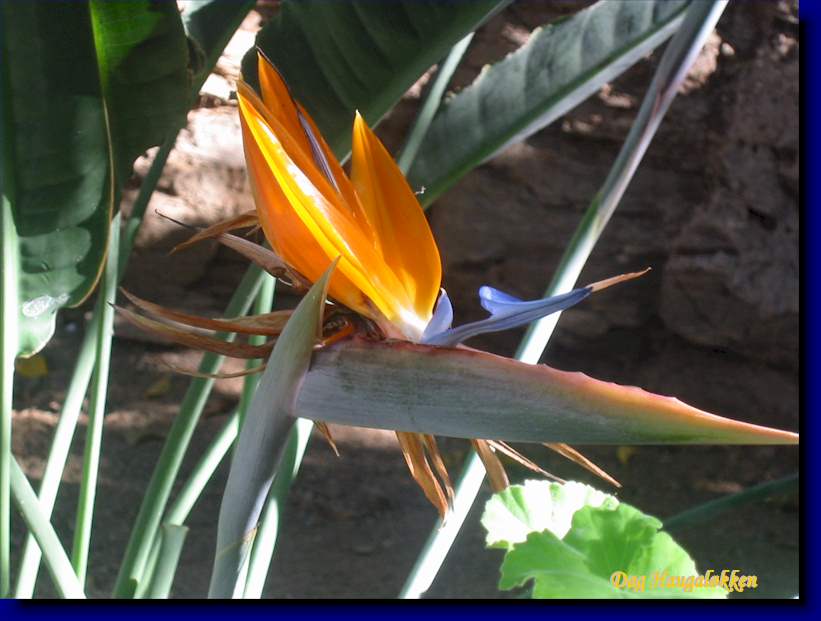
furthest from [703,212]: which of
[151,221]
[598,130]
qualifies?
[151,221]

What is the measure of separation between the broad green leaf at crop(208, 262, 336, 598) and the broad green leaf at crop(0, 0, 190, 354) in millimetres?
347

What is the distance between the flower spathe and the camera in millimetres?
368

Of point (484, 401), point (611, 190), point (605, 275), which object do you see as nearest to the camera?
point (484, 401)

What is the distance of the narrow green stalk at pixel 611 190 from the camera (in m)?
0.52

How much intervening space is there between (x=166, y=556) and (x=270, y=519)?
85 millimetres

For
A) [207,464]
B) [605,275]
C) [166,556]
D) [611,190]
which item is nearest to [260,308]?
[207,464]

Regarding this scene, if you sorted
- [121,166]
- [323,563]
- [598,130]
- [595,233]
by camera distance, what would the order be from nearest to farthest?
[595,233]
[121,166]
[323,563]
[598,130]

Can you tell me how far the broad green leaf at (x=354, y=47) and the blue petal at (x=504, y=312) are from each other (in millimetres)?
349

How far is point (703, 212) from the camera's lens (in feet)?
5.79

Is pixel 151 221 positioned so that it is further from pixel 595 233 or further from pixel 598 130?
pixel 595 233

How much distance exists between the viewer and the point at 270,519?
26.4 inches

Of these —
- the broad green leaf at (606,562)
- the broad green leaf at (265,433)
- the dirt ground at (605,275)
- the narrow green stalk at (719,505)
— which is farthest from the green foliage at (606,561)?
the dirt ground at (605,275)

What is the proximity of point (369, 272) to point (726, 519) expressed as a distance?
4.66ft

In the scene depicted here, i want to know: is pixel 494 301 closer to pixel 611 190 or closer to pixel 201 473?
pixel 611 190
